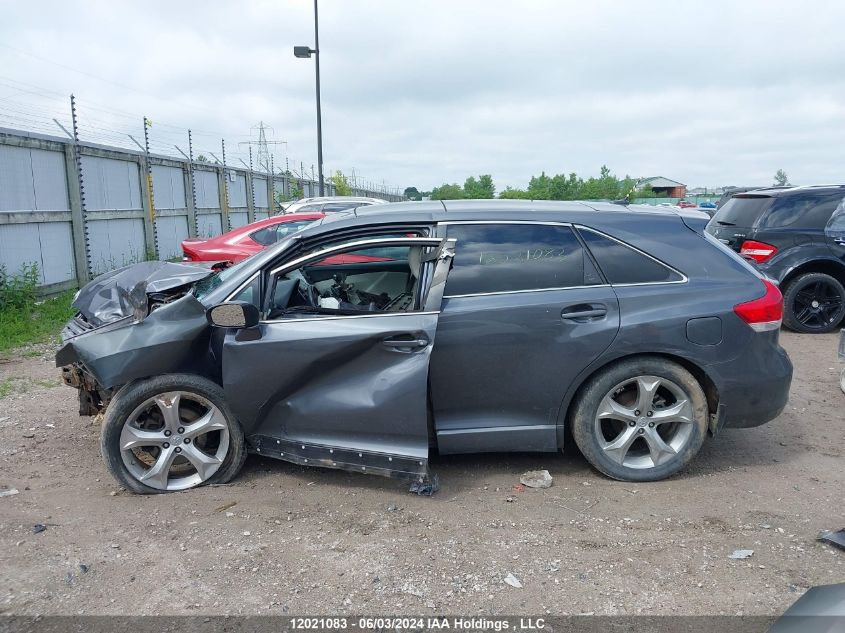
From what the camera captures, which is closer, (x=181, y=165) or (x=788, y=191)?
(x=788, y=191)

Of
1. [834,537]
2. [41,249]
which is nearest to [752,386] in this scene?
[834,537]

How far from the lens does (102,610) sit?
2.94m

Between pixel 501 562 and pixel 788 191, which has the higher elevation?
pixel 788 191

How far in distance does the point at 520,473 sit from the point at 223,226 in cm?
1869

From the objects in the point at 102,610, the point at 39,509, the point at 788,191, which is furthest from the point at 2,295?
the point at 788,191

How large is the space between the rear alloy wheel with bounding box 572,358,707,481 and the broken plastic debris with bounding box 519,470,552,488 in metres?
0.29

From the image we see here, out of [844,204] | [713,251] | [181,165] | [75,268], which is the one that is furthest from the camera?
[181,165]

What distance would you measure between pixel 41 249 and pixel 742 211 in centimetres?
1071

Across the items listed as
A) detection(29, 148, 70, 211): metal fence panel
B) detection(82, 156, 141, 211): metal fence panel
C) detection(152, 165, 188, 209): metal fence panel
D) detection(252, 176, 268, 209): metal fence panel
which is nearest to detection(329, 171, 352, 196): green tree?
detection(252, 176, 268, 209): metal fence panel

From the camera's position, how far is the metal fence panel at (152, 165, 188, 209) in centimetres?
1618

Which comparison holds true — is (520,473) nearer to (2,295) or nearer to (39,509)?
(39,509)

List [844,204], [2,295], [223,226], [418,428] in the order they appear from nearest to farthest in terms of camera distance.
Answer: [418,428]
[844,204]
[2,295]
[223,226]

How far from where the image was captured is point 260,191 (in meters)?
26.5

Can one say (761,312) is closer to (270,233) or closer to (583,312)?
(583,312)
